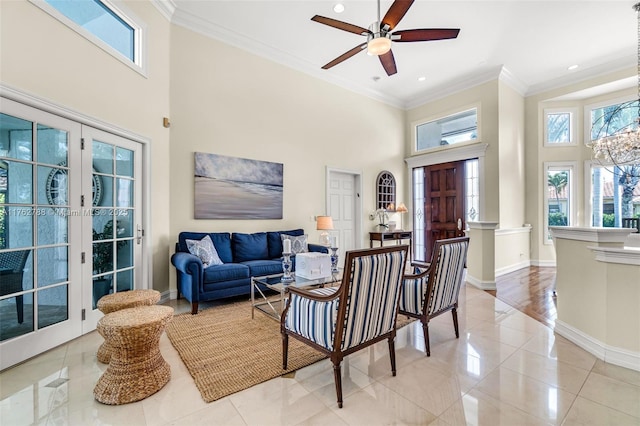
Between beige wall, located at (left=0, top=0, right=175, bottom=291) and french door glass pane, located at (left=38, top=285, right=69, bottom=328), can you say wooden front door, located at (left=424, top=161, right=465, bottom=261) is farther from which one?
french door glass pane, located at (left=38, top=285, right=69, bottom=328)

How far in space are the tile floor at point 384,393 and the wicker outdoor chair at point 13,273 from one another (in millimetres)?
502

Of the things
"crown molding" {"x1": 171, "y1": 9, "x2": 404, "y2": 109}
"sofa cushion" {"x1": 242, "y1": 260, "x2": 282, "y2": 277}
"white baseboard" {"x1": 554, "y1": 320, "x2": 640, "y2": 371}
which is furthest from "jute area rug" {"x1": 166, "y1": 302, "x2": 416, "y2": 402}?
"crown molding" {"x1": 171, "y1": 9, "x2": 404, "y2": 109}

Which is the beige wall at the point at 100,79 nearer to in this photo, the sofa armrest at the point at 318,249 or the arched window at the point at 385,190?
the sofa armrest at the point at 318,249

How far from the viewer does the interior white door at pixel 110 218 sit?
2.84 m

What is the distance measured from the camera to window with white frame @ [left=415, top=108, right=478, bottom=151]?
239 inches

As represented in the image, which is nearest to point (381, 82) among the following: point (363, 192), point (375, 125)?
point (375, 125)

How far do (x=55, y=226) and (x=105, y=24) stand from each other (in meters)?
2.15

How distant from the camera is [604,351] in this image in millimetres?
2359

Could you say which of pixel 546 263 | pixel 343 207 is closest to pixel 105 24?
pixel 343 207

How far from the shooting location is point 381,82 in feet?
20.2

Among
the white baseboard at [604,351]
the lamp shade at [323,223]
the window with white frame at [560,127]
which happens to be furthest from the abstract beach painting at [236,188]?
the window with white frame at [560,127]

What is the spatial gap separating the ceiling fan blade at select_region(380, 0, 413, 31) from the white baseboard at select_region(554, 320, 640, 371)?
129 inches

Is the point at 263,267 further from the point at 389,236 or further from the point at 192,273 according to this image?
the point at 389,236

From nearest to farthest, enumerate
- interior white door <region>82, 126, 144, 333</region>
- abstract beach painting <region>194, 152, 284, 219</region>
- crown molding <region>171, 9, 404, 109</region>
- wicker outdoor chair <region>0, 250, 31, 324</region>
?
wicker outdoor chair <region>0, 250, 31, 324</region> < interior white door <region>82, 126, 144, 333</region> < crown molding <region>171, 9, 404, 109</region> < abstract beach painting <region>194, 152, 284, 219</region>
